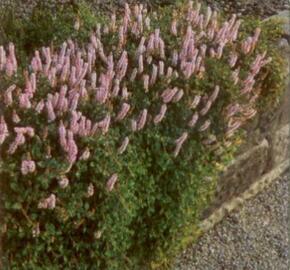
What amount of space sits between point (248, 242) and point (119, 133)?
142 cm

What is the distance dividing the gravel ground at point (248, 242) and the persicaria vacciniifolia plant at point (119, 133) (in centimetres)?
34

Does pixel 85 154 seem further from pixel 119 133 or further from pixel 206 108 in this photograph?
pixel 206 108

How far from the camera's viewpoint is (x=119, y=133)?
3.62m

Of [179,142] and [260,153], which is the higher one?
[179,142]

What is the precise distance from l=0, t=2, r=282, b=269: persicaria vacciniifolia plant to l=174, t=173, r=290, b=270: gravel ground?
0.34 metres

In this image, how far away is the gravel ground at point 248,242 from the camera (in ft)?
15.0

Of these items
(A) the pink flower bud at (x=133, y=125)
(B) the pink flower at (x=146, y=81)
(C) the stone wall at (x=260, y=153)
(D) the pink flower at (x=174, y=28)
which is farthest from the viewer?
(C) the stone wall at (x=260, y=153)

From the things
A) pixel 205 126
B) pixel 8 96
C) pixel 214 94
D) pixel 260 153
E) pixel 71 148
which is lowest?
pixel 260 153

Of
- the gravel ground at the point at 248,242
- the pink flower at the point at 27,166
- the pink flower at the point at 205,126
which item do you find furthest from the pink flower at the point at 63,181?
the gravel ground at the point at 248,242

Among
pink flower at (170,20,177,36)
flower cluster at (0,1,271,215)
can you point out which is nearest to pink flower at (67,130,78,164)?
flower cluster at (0,1,271,215)

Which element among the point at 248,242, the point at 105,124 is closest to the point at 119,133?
the point at 105,124

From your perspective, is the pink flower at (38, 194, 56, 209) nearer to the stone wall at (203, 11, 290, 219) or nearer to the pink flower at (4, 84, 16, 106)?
the pink flower at (4, 84, 16, 106)

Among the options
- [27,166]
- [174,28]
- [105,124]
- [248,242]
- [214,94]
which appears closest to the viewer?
[27,166]

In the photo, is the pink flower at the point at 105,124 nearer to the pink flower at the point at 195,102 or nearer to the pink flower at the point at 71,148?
the pink flower at the point at 71,148
